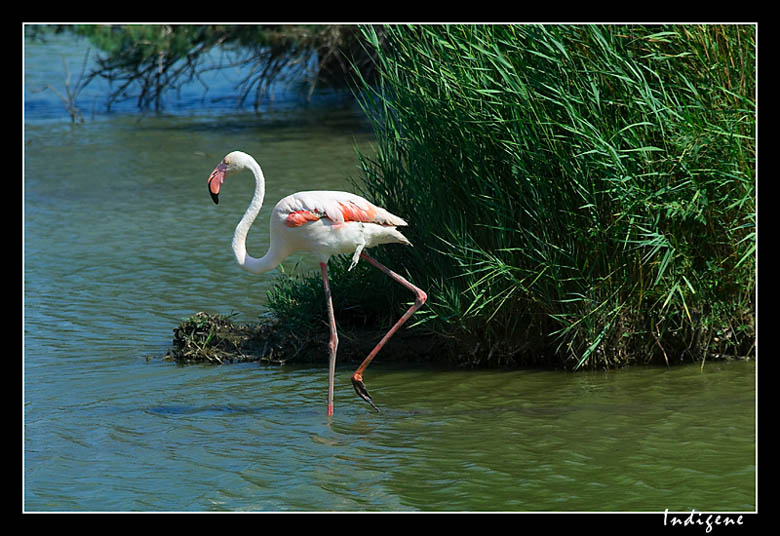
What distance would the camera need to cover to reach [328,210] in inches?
262

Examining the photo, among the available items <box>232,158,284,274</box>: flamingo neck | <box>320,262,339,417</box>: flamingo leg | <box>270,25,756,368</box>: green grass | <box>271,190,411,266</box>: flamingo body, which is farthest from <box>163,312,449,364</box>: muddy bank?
<box>271,190,411,266</box>: flamingo body

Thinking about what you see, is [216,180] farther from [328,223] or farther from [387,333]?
[387,333]

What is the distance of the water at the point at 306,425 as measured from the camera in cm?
A: 534

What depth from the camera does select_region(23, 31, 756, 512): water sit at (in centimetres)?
534

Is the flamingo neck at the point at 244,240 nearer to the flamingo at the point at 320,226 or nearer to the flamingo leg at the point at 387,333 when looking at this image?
the flamingo at the point at 320,226

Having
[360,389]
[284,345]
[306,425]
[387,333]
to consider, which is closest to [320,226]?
[387,333]

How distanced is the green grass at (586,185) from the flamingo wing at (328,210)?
524 millimetres

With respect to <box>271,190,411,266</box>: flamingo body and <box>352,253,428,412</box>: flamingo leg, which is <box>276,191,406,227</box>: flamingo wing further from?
<box>352,253,428,412</box>: flamingo leg

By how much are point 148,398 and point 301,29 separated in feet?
36.8
